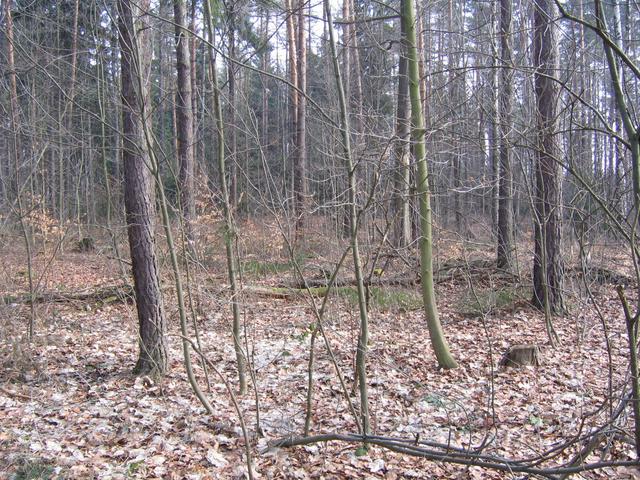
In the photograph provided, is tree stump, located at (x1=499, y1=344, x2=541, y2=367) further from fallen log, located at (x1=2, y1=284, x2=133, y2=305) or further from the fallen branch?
fallen log, located at (x1=2, y1=284, x2=133, y2=305)

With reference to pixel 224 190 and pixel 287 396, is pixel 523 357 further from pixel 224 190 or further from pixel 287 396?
pixel 224 190

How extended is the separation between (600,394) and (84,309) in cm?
730

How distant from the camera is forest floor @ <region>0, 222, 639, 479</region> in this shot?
12.4 ft

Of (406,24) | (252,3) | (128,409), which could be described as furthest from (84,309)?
(406,24)

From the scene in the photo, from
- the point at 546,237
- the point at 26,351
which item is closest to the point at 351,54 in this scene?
the point at 546,237

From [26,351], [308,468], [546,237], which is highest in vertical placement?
[546,237]

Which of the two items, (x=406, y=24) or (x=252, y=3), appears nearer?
(x=252, y=3)

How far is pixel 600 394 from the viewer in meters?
4.78

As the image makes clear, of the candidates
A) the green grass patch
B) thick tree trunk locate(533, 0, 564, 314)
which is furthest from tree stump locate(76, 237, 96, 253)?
thick tree trunk locate(533, 0, 564, 314)

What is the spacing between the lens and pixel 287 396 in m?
5.07

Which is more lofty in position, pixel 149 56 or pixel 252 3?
pixel 252 3

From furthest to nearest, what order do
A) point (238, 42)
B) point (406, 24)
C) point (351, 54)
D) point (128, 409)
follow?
1. point (351, 54)
2. point (238, 42)
3. point (406, 24)
4. point (128, 409)

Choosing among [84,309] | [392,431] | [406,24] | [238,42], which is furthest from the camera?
[84,309]

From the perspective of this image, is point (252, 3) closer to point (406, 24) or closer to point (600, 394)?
point (406, 24)
